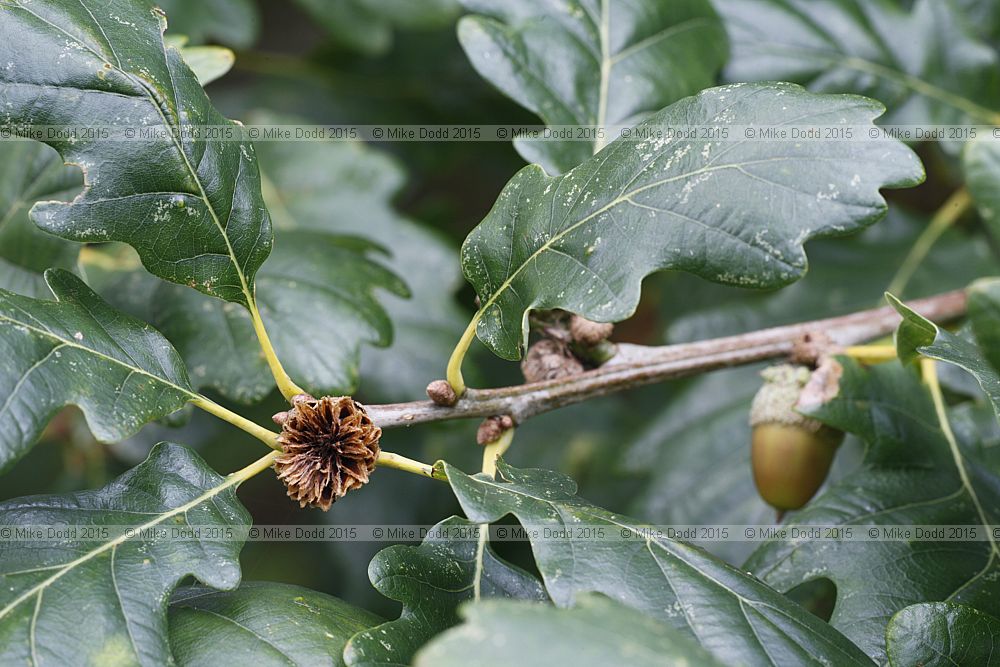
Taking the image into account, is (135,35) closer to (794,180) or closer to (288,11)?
(794,180)

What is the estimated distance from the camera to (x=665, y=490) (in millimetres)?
1460

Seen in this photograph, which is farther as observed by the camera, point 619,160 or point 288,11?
point 288,11

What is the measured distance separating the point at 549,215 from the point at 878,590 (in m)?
0.45

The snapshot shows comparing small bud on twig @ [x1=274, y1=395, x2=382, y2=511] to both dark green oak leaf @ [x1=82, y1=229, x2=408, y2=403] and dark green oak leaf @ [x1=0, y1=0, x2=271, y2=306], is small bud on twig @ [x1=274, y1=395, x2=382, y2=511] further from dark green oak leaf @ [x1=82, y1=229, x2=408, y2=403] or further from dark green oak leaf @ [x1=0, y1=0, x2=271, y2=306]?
dark green oak leaf @ [x1=82, y1=229, x2=408, y2=403]

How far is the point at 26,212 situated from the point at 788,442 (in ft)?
2.83

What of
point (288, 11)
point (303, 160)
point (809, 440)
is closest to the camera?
point (809, 440)

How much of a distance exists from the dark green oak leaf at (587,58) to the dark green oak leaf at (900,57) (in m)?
0.28

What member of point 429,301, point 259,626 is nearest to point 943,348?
point 259,626

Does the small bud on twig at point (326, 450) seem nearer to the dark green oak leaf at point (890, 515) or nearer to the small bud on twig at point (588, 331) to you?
the small bud on twig at point (588, 331)

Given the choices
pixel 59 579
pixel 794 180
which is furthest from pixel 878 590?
pixel 59 579

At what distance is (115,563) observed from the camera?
0.73 metres

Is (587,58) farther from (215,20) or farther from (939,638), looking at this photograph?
(215,20)

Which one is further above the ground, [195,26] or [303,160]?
[195,26]

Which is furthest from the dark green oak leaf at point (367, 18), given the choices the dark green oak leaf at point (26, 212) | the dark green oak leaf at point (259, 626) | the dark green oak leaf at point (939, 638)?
the dark green oak leaf at point (939, 638)
